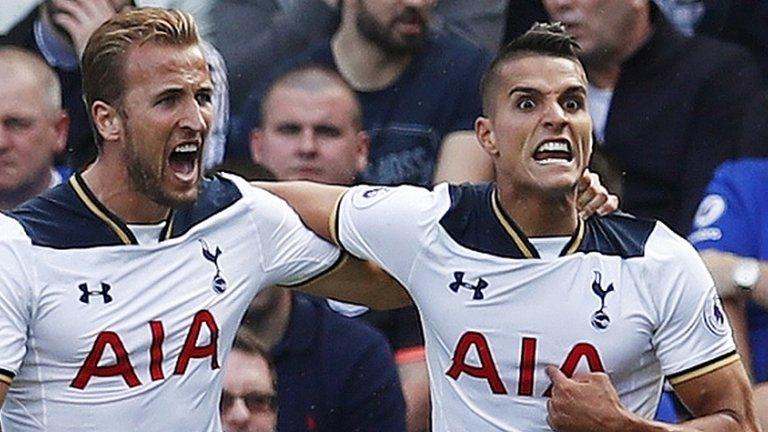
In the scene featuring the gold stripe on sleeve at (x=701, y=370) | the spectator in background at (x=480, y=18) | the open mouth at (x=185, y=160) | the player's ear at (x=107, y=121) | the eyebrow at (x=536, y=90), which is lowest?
the gold stripe on sleeve at (x=701, y=370)

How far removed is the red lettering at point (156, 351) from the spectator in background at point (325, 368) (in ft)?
4.20

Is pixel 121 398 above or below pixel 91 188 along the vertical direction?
below

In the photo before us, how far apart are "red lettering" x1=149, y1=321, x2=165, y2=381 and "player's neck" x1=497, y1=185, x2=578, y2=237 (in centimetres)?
94

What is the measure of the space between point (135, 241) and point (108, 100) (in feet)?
1.14

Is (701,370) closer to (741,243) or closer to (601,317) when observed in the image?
(601,317)

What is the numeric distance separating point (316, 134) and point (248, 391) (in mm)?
827

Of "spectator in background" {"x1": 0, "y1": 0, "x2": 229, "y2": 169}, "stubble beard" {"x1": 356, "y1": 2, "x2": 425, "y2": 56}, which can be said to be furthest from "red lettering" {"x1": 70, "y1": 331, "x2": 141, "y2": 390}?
"stubble beard" {"x1": 356, "y1": 2, "x2": 425, "y2": 56}

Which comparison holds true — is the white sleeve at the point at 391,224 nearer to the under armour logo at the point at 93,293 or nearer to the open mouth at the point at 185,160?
the open mouth at the point at 185,160

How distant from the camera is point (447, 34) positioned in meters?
6.59

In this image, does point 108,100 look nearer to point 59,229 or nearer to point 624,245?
point 59,229

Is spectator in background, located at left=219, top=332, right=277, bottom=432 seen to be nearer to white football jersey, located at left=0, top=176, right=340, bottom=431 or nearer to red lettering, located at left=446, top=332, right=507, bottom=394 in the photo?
white football jersey, located at left=0, top=176, right=340, bottom=431

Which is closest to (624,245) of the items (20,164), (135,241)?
(135,241)

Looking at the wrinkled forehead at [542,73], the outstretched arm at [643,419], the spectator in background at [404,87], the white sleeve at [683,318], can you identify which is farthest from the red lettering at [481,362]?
the spectator in background at [404,87]

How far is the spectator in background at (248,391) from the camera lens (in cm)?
618
